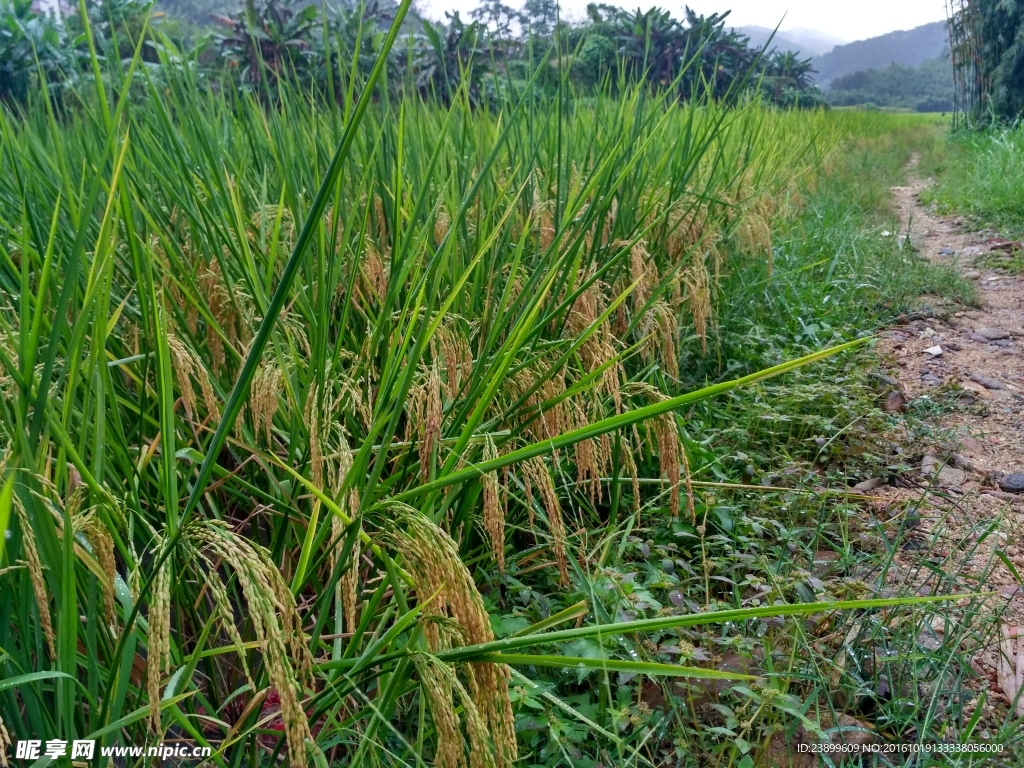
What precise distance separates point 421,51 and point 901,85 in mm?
31042

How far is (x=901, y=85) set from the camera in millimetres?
29656

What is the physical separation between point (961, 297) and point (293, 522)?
364 cm

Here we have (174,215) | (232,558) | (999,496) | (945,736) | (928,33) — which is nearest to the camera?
(232,558)

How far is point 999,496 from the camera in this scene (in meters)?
1.95

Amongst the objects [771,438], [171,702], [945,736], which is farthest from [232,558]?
[771,438]

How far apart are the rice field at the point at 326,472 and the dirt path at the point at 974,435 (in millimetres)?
376

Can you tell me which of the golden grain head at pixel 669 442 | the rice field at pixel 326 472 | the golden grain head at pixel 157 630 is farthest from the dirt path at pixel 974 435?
the golden grain head at pixel 157 630

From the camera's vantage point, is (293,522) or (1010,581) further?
(1010,581)

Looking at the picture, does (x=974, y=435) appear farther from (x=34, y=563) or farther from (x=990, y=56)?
(x=990, y=56)

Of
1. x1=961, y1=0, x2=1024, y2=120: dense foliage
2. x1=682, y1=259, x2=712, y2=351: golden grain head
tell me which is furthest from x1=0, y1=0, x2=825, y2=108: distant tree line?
x1=961, y1=0, x2=1024, y2=120: dense foliage

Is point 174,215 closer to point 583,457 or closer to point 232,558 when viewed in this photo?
point 583,457

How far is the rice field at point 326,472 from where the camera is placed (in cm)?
71

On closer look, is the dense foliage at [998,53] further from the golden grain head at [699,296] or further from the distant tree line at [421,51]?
the golden grain head at [699,296]

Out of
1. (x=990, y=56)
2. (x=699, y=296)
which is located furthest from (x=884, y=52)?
(x=699, y=296)
